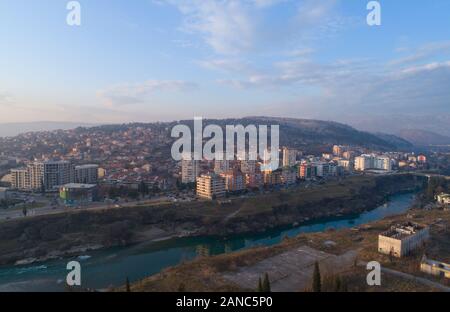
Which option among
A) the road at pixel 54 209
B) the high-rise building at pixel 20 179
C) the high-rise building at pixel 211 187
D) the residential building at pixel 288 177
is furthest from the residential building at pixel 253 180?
the high-rise building at pixel 20 179

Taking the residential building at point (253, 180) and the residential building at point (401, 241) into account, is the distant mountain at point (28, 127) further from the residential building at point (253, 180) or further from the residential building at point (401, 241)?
the residential building at point (401, 241)

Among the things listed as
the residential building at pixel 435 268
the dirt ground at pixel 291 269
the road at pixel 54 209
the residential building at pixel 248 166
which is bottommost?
the dirt ground at pixel 291 269

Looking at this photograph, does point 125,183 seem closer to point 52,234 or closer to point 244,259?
point 52,234

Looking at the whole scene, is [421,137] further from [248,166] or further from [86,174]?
[86,174]

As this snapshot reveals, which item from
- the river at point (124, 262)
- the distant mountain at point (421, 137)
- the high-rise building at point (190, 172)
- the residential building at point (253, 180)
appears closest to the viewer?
the river at point (124, 262)
